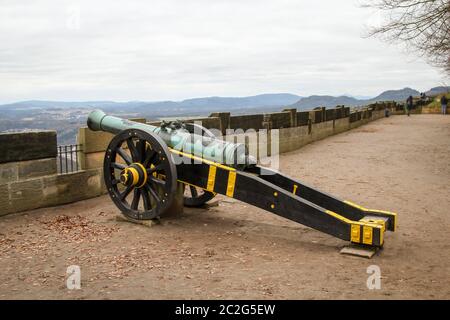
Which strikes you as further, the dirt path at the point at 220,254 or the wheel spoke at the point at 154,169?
the wheel spoke at the point at 154,169

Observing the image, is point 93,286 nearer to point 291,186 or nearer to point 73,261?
point 73,261

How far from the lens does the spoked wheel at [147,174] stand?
235 inches

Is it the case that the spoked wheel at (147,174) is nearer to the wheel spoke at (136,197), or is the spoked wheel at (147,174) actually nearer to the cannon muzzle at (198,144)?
the wheel spoke at (136,197)

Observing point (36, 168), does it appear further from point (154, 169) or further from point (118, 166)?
point (154, 169)

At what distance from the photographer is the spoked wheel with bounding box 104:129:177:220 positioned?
19.6 feet

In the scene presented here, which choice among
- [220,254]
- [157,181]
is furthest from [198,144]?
[220,254]

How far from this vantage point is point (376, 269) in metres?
4.65

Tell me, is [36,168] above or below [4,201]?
above

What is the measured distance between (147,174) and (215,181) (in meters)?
0.93

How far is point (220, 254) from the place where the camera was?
5.25 m

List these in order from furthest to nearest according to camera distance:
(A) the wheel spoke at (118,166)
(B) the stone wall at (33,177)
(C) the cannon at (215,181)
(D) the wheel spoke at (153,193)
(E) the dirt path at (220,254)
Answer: (B) the stone wall at (33,177) → (A) the wheel spoke at (118,166) → (D) the wheel spoke at (153,193) → (C) the cannon at (215,181) → (E) the dirt path at (220,254)

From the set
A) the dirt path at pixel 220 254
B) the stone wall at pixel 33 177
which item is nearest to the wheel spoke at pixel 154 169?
the dirt path at pixel 220 254

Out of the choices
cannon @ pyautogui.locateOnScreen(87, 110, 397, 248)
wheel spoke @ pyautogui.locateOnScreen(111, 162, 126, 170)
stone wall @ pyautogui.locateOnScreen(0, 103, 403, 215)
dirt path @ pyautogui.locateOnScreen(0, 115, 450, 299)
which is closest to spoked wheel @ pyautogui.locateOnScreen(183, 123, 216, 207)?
A: dirt path @ pyautogui.locateOnScreen(0, 115, 450, 299)

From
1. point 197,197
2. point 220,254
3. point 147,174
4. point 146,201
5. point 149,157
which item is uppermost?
point 149,157
